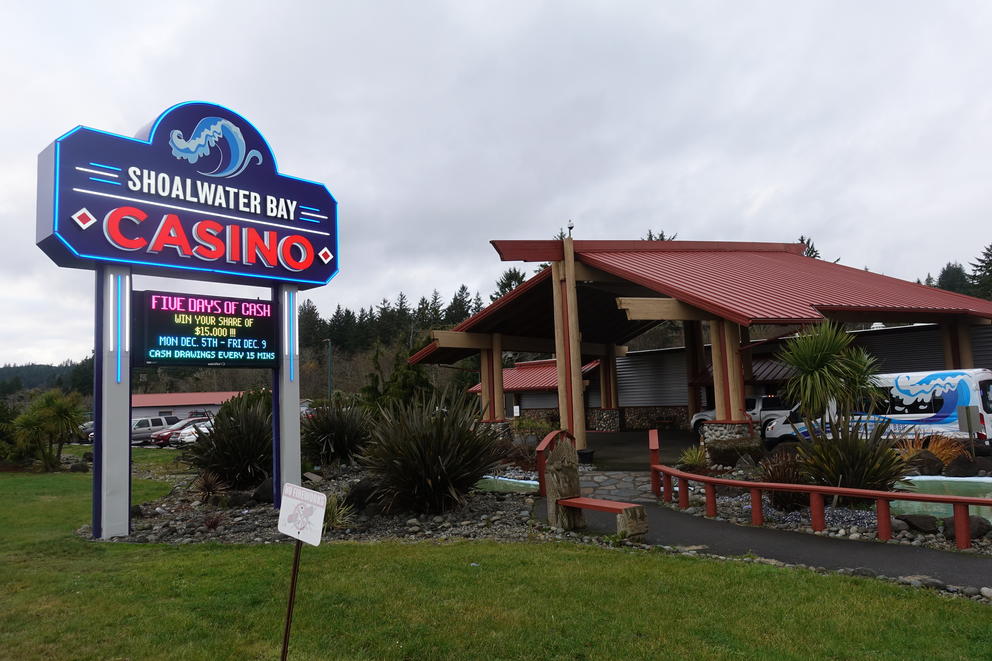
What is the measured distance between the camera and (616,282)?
17.8m

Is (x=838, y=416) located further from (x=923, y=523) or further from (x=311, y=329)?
(x=311, y=329)

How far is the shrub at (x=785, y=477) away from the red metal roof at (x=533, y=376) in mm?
19399

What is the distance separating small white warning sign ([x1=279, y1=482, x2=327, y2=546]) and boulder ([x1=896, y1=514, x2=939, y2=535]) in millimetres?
6862

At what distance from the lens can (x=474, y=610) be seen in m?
5.36

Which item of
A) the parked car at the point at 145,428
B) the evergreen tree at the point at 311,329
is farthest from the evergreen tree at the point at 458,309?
the parked car at the point at 145,428

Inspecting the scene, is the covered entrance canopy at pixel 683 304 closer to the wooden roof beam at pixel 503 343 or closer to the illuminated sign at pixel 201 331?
the wooden roof beam at pixel 503 343

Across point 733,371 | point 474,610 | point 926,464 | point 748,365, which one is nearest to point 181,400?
point 748,365

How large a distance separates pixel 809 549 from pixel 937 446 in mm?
6931

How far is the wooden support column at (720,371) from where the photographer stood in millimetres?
14484

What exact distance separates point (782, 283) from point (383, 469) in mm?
12033

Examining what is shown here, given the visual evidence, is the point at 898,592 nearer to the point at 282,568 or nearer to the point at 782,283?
the point at 282,568

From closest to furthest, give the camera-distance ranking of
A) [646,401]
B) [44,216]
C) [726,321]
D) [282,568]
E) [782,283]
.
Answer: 1. [282,568]
2. [44,216]
3. [726,321]
4. [782,283]
5. [646,401]

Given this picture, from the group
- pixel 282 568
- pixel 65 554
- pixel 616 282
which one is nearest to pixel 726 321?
pixel 616 282

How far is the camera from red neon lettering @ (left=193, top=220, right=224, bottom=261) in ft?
35.4
